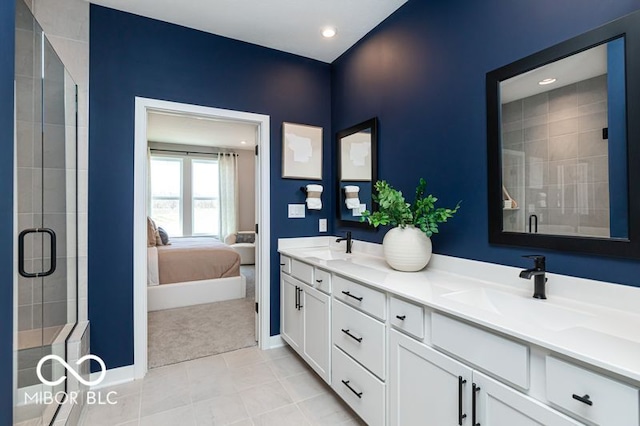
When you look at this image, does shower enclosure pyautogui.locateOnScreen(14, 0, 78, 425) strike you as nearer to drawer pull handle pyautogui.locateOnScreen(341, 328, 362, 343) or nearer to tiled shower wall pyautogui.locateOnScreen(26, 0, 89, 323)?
tiled shower wall pyautogui.locateOnScreen(26, 0, 89, 323)

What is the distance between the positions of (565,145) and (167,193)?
23.0 feet

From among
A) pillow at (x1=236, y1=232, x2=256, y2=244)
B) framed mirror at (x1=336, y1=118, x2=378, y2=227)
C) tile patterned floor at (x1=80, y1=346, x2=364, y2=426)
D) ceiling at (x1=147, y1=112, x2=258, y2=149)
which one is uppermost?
ceiling at (x1=147, y1=112, x2=258, y2=149)

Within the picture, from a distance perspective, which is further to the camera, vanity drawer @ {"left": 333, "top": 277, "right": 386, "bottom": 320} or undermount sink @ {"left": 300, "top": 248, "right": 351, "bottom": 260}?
undermount sink @ {"left": 300, "top": 248, "right": 351, "bottom": 260}

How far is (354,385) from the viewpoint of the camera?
5.60ft

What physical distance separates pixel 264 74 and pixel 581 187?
8.30 ft

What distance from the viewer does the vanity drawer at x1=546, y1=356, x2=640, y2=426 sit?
71cm

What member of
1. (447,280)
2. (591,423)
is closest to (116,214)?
(447,280)

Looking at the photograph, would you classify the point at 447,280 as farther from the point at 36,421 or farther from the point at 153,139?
the point at 153,139

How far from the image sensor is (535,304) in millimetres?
1196

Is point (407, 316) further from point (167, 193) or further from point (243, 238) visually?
point (167, 193)

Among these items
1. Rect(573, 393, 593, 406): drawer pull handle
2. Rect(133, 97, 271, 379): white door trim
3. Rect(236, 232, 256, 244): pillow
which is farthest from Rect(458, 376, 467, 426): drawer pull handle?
Rect(236, 232, 256, 244): pillow

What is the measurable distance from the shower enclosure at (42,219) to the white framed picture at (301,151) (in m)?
1.59

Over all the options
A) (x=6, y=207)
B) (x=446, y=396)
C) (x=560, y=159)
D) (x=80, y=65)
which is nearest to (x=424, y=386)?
(x=446, y=396)

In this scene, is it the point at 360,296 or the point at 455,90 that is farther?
the point at 455,90
